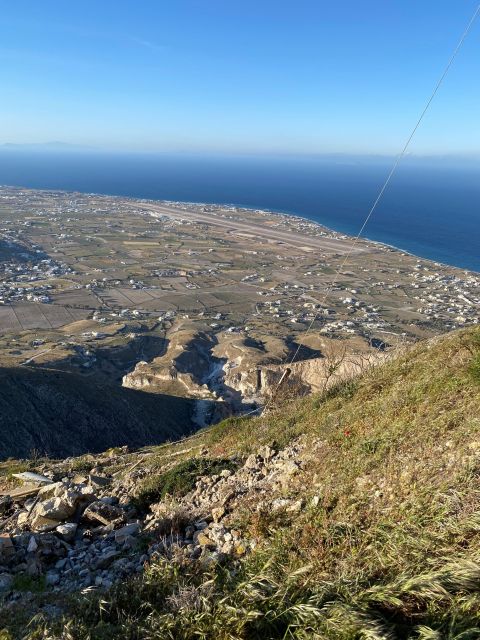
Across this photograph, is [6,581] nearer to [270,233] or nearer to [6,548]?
[6,548]

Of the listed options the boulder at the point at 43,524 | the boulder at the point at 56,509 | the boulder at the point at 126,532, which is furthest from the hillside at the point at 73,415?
the boulder at the point at 126,532

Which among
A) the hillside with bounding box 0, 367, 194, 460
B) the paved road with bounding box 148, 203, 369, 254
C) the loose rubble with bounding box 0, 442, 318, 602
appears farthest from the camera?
the paved road with bounding box 148, 203, 369, 254

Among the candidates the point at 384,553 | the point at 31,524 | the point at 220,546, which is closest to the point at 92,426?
the point at 31,524

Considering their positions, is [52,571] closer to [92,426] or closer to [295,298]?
[92,426]

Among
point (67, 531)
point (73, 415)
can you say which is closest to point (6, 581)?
point (67, 531)

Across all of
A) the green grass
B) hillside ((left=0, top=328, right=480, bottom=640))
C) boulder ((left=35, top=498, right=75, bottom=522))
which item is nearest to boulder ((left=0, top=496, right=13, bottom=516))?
hillside ((left=0, top=328, right=480, bottom=640))

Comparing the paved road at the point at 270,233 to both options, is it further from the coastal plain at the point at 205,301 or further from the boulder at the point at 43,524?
the boulder at the point at 43,524

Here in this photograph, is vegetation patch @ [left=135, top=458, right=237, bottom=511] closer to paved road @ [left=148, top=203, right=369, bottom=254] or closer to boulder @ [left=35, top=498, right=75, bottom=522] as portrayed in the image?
boulder @ [left=35, top=498, right=75, bottom=522]
